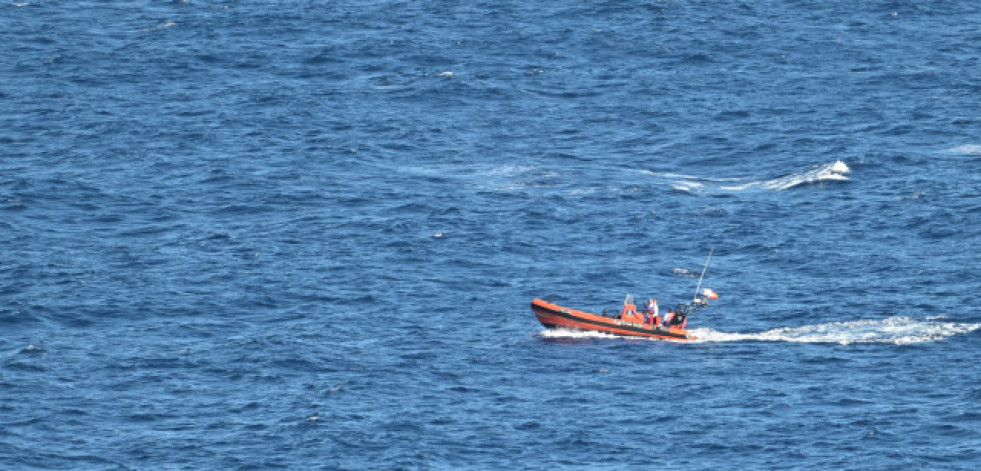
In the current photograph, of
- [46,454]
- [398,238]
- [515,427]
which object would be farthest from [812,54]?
[46,454]

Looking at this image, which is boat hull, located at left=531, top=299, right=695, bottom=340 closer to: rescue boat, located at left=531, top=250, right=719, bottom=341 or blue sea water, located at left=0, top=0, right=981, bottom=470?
rescue boat, located at left=531, top=250, right=719, bottom=341

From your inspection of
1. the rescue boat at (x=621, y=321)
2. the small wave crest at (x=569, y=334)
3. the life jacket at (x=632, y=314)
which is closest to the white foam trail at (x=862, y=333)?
the rescue boat at (x=621, y=321)

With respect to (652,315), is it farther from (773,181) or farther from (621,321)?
(773,181)

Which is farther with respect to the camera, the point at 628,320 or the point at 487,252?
the point at 487,252

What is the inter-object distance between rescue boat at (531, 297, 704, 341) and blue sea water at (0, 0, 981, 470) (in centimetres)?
132

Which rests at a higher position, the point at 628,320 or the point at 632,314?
the point at 632,314

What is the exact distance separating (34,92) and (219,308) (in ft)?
213

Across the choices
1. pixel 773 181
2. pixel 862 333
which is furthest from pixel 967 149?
pixel 862 333

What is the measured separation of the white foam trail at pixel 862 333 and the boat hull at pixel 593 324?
217 centimetres

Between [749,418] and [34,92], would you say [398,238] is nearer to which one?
[749,418]

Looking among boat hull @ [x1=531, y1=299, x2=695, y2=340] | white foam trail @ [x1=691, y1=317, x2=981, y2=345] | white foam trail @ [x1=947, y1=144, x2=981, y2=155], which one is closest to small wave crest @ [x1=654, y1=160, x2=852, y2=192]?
white foam trail @ [x1=947, y1=144, x2=981, y2=155]

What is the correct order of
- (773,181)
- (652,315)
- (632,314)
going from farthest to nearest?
(773,181)
(652,315)
(632,314)

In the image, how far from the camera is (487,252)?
463ft

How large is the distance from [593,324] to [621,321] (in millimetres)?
1977
